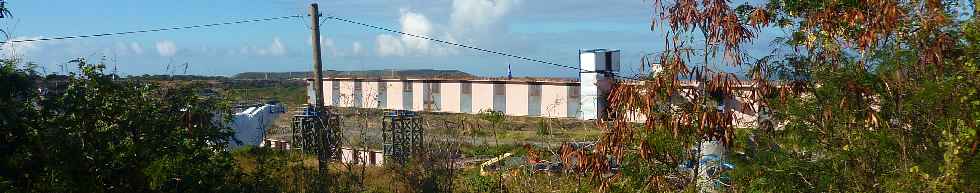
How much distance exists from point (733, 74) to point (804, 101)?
847 millimetres

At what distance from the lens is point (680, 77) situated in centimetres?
417

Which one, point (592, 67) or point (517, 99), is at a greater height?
point (592, 67)

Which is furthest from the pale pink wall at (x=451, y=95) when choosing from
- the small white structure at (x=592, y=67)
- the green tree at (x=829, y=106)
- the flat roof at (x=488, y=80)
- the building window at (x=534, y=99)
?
the green tree at (x=829, y=106)

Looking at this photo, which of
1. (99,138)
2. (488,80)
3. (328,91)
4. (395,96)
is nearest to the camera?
(99,138)

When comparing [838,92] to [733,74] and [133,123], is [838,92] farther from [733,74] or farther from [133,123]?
[133,123]

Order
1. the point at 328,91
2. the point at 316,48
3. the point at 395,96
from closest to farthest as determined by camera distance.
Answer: the point at 316,48 < the point at 328,91 < the point at 395,96

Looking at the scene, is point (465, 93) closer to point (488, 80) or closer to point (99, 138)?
point (488, 80)

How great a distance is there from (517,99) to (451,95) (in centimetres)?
412

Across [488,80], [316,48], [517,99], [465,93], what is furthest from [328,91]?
[316,48]

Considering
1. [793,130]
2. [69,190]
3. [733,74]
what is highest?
[733,74]

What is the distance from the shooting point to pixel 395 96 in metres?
42.2

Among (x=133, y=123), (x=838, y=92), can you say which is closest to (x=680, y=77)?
(x=838, y=92)

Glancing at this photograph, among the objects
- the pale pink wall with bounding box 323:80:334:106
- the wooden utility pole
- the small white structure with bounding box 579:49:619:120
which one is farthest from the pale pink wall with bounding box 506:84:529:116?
the small white structure with bounding box 579:49:619:120

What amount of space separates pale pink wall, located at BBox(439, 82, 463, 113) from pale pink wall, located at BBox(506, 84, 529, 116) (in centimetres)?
291
